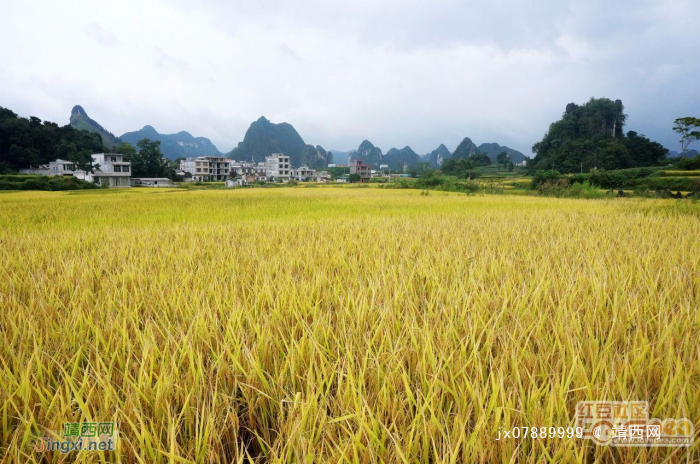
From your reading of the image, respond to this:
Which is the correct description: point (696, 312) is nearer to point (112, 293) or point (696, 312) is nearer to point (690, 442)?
point (690, 442)

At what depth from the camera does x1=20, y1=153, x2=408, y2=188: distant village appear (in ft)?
124

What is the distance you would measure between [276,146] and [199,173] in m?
66.5

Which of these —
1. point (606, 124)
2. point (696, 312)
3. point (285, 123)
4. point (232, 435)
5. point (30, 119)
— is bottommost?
point (232, 435)

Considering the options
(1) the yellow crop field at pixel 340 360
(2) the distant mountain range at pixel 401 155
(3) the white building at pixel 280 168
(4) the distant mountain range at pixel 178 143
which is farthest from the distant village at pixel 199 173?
(4) the distant mountain range at pixel 178 143

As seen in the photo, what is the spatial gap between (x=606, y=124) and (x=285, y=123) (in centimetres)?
10251

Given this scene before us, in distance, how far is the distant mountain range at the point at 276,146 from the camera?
118 metres

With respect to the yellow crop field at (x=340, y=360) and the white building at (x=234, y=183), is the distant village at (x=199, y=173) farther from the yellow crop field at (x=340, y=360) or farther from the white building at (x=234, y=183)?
the yellow crop field at (x=340, y=360)

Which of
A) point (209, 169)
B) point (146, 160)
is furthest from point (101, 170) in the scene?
point (209, 169)

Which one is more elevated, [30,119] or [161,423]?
[30,119]

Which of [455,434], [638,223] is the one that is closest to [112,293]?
[455,434]

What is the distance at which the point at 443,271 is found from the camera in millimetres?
1616

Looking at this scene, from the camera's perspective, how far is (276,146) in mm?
121688

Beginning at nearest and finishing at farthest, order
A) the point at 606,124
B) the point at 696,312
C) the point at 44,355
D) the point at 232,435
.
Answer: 1. the point at 232,435
2. the point at 44,355
3. the point at 696,312
4. the point at 606,124

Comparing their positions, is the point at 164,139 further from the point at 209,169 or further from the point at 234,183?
the point at 234,183
